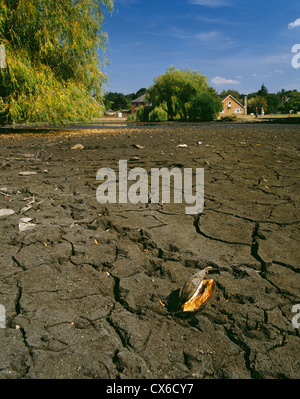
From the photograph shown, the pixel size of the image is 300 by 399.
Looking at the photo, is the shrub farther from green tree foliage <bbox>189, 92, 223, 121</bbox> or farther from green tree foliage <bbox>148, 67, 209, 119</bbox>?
green tree foliage <bbox>189, 92, 223, 121</bbox>

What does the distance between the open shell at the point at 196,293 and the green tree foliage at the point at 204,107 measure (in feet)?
96.8

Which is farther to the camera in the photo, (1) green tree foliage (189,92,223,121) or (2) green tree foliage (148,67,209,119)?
(2) green tree foliage (148,67,209,119)

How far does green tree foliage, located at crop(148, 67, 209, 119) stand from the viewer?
3020 cm

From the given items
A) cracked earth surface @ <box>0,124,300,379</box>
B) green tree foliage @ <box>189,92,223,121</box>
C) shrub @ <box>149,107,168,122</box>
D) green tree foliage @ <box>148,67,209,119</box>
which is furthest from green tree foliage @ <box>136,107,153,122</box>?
cracked earth surface @ <box>0,124,300,379</box>

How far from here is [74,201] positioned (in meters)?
2.85

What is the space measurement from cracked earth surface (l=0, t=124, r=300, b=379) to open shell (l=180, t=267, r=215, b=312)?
42 mm

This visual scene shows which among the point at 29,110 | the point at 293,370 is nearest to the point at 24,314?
the point at 293,370

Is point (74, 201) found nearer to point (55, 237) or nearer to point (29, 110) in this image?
point (55, 237)

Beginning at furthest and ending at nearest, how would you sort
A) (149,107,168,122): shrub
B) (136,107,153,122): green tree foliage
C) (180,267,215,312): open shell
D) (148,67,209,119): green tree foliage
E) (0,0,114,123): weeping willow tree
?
(136,107,153,122): green tree foliage < (148,67,209,119): green tree foliage < (149,107,168,122): shrub < (0,0,114,123): weeping willow tree < (180,267,215,312): open shell

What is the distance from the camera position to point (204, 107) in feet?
95.9

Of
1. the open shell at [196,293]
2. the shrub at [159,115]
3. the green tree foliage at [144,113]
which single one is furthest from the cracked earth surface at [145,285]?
the green tree foliage at [144,113]

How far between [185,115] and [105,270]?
31011 millimetres

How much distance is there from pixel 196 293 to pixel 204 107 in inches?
1183

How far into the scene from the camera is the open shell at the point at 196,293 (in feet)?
A: 4.47
